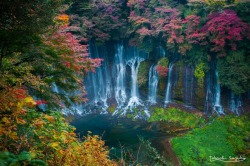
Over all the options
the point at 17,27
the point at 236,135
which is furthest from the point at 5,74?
the point at 236,135

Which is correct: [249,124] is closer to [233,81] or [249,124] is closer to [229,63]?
[233,81]

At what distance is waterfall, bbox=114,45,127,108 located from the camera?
20689 mm

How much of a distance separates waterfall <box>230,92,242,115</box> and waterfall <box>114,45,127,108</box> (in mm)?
9169

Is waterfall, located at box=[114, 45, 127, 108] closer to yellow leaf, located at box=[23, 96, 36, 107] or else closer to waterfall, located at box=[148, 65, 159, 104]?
waterfall, located at box=[148, 65, 159, 104]

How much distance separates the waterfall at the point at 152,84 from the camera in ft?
62.1

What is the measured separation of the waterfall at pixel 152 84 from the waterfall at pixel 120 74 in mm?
2625

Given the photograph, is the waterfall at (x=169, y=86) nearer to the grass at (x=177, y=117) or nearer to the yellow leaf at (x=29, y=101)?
the grass at (x=177, y=117)

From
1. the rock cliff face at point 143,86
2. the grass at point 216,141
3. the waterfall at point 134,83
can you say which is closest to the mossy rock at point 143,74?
the rock cliff face at point 143,86

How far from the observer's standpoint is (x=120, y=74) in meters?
21.0

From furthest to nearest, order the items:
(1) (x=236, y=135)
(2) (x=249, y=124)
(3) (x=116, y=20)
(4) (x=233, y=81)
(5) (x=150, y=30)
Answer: (3) (x=116, y=20)
(5) (x=150, y=30)
(4) (x=233, y=81)
(2) (x=249, y=124)
(1) (x=236, y=135)

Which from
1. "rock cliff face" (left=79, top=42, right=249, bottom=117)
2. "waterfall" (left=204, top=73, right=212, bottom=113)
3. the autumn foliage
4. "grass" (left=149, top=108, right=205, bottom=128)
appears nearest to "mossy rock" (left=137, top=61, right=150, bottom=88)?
"rock cliff face" (left=79, top=42, right=249, bottom=117)

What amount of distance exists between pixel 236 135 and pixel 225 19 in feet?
24.4

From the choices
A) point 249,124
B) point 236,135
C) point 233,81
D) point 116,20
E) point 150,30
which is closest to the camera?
point 236,135

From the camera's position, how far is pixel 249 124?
45.5 ft
